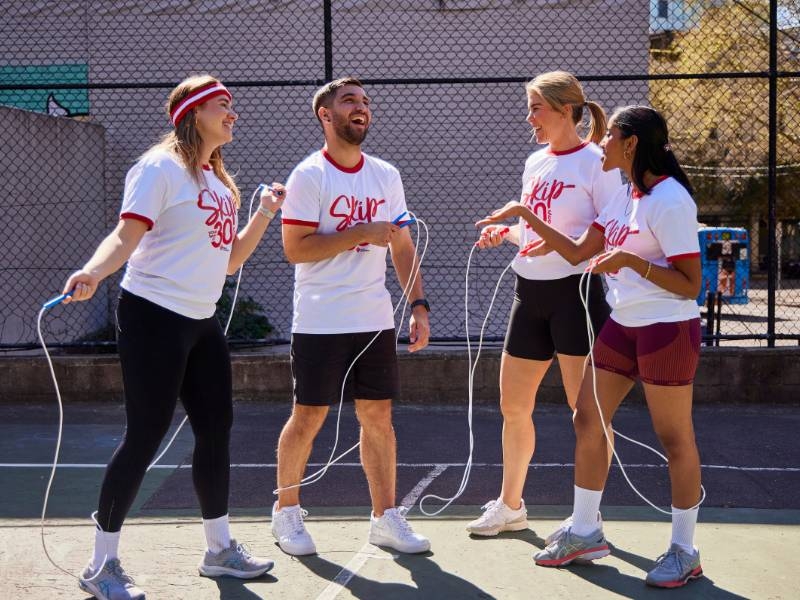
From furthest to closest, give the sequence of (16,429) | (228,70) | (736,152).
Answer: (736,152) → (228,70) → (16,429)

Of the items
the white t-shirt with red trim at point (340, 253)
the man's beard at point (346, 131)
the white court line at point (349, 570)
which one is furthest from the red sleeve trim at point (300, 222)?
the white court line at point (349, 570)

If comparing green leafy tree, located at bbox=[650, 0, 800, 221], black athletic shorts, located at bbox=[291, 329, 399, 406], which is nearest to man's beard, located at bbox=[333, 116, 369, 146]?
black athletic shorts, located at bbox=[291, 329, 399, 406]

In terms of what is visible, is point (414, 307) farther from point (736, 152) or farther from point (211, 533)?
point (736, 152)

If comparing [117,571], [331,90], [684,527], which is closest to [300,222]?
[331,90]

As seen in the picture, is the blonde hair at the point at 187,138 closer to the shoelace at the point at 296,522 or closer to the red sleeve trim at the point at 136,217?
the red sleeve trim at the point at 136,217

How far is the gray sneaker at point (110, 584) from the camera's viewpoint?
389cm

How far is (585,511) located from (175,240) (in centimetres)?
200

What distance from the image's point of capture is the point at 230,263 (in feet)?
14.2

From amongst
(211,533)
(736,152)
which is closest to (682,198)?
(211,533)

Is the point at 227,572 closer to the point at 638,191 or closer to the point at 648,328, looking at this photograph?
the point at 648,328

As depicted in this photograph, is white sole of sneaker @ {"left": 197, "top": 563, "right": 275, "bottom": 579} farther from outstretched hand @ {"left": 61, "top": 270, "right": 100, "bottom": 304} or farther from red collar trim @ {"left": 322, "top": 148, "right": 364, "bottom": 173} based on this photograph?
red collar trim @ {"left": 322, "top": 148, "right": 364, "bottom": 173}

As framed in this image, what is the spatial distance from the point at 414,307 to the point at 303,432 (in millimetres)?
763

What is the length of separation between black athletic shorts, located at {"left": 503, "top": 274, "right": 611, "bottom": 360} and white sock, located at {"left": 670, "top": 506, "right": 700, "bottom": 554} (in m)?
0.84

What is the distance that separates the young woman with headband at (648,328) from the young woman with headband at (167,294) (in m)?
1.25
